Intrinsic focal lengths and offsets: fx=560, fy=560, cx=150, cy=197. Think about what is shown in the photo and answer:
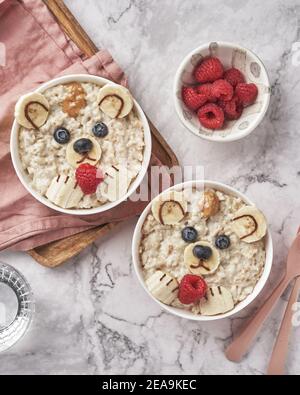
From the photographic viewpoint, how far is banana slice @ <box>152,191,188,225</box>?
5.27ft

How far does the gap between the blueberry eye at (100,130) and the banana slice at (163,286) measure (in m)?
0.43

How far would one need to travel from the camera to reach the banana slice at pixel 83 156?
1607 millimetres

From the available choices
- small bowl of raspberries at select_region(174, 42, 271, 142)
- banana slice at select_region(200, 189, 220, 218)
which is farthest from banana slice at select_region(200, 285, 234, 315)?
small bowl of raspberries at select_region(174, 42, 271, 142)

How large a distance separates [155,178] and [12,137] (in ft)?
1.45

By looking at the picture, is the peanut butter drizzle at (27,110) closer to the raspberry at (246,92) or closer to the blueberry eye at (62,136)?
the blueberry eye at (62,136)

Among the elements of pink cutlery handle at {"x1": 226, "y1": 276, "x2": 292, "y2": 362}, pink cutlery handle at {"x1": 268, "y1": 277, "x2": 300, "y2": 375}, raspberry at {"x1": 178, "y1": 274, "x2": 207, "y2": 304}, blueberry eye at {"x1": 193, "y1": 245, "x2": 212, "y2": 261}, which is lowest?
pink cutlery handle at {"x1": 268, "y1": 277, "x2": 300, "y2": 375}

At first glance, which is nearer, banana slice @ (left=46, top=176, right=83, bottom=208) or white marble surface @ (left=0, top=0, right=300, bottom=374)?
banana slice @ (left=46, top=176, right=83, bottom=208)

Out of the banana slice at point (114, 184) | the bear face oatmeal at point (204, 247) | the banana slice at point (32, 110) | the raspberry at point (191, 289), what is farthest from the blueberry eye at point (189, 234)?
the banana slice at point (32, 110)

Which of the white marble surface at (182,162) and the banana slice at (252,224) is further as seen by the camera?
the white marble surface at (182,162)

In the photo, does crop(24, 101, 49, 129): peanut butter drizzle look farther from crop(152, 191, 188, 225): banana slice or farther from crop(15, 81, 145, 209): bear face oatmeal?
crop(152, 191, 188, 225): banana slice

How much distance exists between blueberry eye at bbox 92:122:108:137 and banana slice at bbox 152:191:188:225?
0.80 feet

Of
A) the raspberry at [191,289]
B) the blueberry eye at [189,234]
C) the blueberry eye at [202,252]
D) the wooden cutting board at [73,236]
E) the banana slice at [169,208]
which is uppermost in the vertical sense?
the wooden cutting board at [73,236]

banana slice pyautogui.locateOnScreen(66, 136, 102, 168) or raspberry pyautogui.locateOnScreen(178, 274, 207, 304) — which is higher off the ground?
banana slice pyautogui.locateOnScreen(66, 136, 102, 168)
